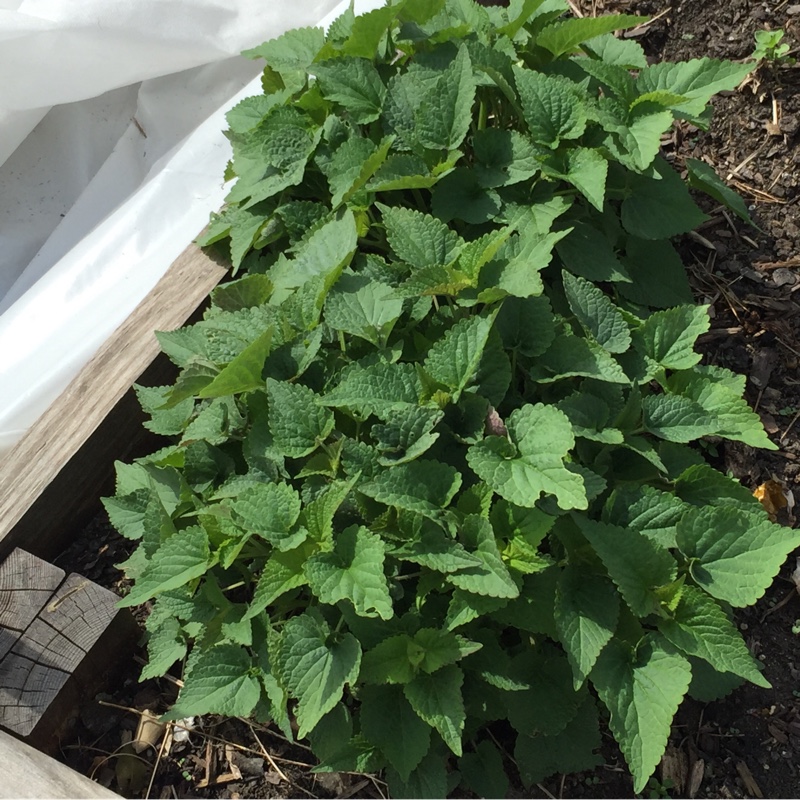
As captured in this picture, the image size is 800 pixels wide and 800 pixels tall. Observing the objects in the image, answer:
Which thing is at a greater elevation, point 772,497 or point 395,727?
point 395,727

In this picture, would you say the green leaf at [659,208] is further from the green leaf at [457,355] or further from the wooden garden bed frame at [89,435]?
the wooden garden bed frame at [89,435]

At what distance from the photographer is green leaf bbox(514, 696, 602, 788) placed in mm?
1596

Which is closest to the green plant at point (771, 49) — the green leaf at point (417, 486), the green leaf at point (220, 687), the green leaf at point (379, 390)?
the green leaf at point (379, 390)

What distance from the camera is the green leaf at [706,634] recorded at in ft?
4.47

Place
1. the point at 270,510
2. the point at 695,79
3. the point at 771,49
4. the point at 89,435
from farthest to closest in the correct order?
the point at 771,49 < the point at 89,435 < the point at 695,79 < the point at 270,510

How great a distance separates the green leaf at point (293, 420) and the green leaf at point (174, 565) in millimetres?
237

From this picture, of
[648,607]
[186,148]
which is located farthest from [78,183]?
[648,607]

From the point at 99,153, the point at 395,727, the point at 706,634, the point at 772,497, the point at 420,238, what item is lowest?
the point at 772,497

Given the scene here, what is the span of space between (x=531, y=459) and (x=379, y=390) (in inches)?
12.0

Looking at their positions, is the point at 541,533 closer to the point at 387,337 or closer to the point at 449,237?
the point at 387,337

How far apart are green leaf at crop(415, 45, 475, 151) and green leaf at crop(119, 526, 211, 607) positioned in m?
0.96

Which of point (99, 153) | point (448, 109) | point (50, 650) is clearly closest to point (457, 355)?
point (448, 109)

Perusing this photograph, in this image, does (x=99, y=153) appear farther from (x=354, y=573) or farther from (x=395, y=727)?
(x=395, y=727)

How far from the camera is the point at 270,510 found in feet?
4.85
